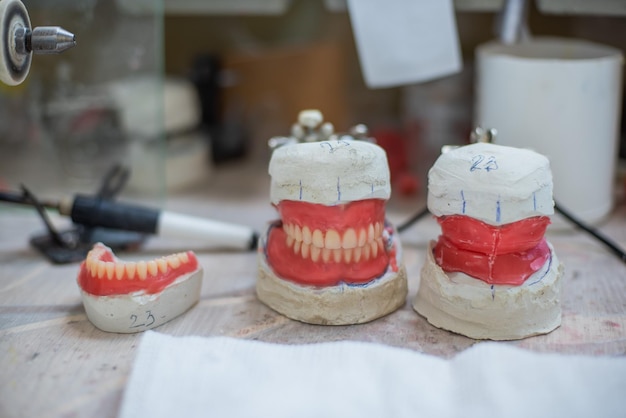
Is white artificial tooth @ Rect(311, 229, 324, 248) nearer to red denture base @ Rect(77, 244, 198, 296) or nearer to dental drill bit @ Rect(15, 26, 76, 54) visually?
red denture base @ Rect(77, 244, 198, 296)

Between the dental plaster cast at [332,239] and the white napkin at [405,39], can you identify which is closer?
the dental plaster cast at [332,239]

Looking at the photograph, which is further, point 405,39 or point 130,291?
point 405,39

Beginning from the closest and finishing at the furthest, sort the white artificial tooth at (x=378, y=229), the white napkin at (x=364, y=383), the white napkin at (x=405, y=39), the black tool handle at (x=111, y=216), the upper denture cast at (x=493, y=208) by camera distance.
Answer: the white napkin at (x=364, y=383) → the upper denture cast at (x=493, y=208) → the white artificial tooth at (x=378, y=229) → the black tool handle at (x=111, y=216) → the white napkin at (x=405, y=39)

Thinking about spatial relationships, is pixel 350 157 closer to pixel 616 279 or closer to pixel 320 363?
pixel 320 363

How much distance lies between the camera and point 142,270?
A: 93cm

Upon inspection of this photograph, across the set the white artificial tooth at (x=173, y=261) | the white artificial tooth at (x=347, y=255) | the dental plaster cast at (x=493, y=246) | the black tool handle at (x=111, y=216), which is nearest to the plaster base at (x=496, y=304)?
the dental plaster cast at (x=493, y=246)

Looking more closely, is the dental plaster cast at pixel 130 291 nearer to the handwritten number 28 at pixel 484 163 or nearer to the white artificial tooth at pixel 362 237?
the white artificial tooth at pixel 362 237

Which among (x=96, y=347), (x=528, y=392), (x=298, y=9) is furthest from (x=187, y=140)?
(x=528, y=392)

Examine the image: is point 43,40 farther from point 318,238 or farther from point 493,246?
point 493,246

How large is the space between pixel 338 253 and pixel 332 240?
0.07 ft

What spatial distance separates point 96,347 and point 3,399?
0.13 m

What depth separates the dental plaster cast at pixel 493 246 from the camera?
0.87 metres

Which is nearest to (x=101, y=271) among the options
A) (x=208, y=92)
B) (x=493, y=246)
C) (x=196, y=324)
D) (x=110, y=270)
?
(x=110, y=270)

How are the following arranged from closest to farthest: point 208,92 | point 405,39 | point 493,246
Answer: point 493,246
point 405,39
point 208,92
